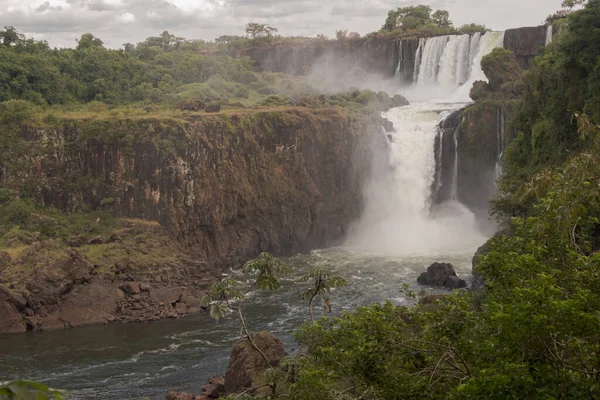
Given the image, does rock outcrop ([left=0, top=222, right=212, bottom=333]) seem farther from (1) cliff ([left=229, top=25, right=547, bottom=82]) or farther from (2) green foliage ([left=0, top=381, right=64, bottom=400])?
(1) cliff ([left=229, top=25, right=547, bottom=82])

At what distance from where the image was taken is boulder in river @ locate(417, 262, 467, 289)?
40531 millimetres

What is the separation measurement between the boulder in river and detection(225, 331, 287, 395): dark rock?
559 inches

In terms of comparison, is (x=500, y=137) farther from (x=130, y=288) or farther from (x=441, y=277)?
(x=130, y=288)

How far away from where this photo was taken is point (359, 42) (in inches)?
3332

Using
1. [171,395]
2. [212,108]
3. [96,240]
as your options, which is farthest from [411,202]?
[171,395]

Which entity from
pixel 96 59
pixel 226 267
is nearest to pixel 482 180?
pixel 226 267

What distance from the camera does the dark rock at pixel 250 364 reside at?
27016 mm

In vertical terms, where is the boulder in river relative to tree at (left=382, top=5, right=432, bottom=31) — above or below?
below

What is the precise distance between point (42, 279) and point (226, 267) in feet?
43.3

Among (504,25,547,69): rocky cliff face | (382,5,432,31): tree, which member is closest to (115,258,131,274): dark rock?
(504,25,547,69): rocky cliff face

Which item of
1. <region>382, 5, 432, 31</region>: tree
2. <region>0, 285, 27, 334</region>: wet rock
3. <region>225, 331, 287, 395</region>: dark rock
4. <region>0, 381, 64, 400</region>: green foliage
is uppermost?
<region>382, 5, 432, 31</region>: tree

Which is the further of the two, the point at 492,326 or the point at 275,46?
the point at 275,46

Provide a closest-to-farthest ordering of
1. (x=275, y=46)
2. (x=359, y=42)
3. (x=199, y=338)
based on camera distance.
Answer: (x=199, y=338), (x=359, y=42), (x=275, y=46)

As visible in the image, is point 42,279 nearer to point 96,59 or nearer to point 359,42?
point 96,59
